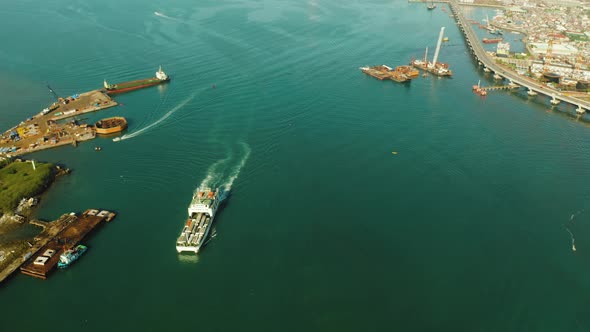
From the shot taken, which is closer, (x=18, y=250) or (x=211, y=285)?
(x=211, y=285)

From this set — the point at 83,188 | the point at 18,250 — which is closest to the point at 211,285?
the point at 18,250

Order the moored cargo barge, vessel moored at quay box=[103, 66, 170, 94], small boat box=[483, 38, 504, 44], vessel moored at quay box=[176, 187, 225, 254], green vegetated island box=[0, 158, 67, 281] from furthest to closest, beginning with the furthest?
small boat box=[483, 38, 504, 44], the moored cargo barge, vessel moored at quay box=[103, 66, 170, 94], green vegetated island box=[0, 158, 67, 281], vessel moored at quay box=[176, 187, 225, 254]

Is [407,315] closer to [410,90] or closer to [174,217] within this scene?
[174,217]

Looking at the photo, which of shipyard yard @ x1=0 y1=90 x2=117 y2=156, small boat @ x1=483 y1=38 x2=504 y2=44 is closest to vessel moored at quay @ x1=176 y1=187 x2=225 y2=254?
shipyard yard @ x1=0 y1=90 x2=117 y2=156

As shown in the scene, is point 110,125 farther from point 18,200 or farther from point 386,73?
point 386,73

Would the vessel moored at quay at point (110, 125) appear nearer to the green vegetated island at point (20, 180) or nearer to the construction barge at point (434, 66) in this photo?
the green vegetated island at point (20, 180)

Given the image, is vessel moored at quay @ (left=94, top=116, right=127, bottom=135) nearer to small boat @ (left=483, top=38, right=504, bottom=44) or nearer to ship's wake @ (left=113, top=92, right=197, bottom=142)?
ship's wake @ (left=113, top=92, right=197, bottom=142)

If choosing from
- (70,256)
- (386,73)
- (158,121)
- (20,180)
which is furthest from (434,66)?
(20,180)
